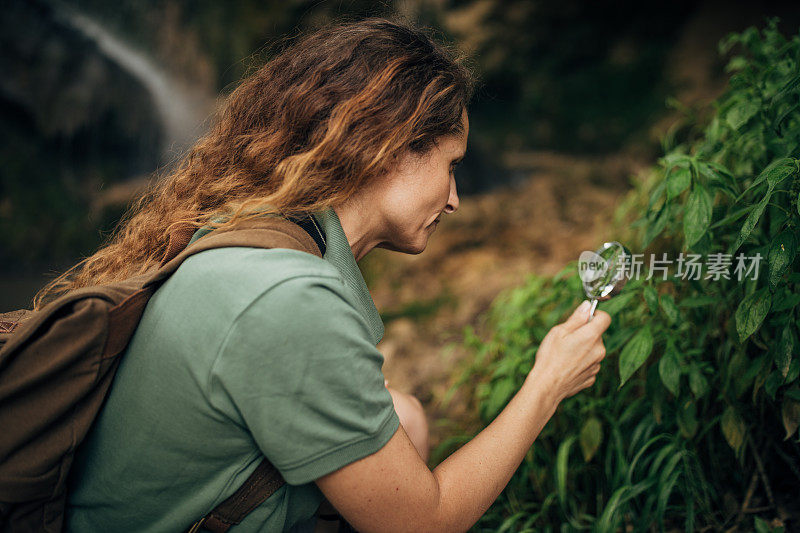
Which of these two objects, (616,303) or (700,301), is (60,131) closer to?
(616,303)

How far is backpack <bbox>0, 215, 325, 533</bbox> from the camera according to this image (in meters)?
0.95

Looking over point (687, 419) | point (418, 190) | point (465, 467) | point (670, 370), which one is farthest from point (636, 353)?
point (418, 190)

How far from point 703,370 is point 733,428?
179 millimetres

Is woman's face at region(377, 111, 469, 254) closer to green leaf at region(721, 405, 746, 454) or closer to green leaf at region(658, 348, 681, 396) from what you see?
green leaf at region(658, 348, 681, 396)

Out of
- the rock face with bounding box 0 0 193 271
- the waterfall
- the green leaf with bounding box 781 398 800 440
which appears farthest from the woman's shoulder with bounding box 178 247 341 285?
the waterfall

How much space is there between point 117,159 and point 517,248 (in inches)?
153

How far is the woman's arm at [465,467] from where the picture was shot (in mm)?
1035

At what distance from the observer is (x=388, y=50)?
1267 millimetres

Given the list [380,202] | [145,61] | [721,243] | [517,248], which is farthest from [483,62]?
[380,202]

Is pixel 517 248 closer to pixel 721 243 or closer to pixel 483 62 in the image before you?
pixel 483 62

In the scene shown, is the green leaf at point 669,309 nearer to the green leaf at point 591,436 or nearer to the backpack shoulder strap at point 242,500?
the green leaf at point 591,436

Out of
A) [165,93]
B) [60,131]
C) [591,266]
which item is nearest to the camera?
[591,266]

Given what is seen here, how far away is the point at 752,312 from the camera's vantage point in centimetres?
128

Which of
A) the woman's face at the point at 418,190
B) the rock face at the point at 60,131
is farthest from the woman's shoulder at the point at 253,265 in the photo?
the rock face at the point at 60,131
